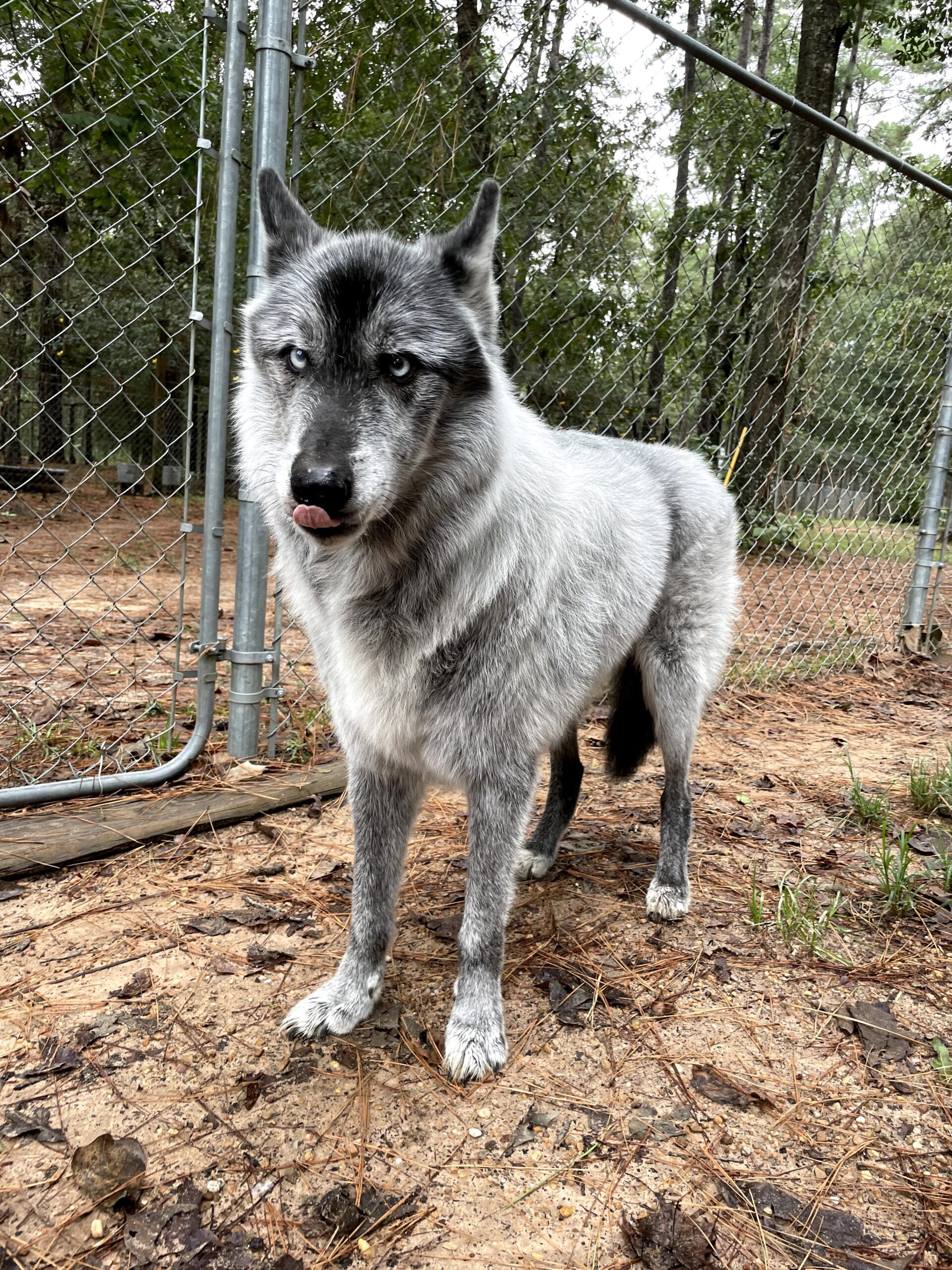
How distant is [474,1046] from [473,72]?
13.5 ft

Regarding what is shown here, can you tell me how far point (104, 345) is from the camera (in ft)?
20.5

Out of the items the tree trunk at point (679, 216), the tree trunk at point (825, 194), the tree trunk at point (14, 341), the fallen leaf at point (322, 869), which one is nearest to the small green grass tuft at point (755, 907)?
the fallen leaf at point (322, 869)

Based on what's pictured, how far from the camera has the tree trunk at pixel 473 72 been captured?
3590 mm

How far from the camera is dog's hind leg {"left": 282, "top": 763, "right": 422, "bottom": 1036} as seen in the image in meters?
2.04

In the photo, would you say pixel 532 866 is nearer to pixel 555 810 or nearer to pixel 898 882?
pixel 555 810

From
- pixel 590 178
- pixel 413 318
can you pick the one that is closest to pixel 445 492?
pixel 413 318

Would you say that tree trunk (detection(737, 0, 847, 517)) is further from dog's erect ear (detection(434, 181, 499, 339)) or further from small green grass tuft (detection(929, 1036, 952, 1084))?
small green grass tuft (detection(929, 1036, 952, 1084))

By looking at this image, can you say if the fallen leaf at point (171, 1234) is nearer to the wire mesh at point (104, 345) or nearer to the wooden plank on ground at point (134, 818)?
the wooden plank on ground at point (134, 818)

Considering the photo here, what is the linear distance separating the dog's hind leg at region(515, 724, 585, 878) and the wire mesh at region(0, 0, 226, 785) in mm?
1526

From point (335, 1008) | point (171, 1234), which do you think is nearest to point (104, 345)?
point (335, 1008)

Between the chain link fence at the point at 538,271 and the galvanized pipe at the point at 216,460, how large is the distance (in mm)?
106

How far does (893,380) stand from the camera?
561 centimetres

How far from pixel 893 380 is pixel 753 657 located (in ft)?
7.55

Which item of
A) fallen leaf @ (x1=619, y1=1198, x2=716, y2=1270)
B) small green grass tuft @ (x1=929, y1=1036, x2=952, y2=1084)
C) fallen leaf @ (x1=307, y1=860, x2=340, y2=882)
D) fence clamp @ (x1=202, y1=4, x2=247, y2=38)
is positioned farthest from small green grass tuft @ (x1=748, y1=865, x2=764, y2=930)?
fence clamp @ (x1=202, y1=4, x2=247, y2=38)
